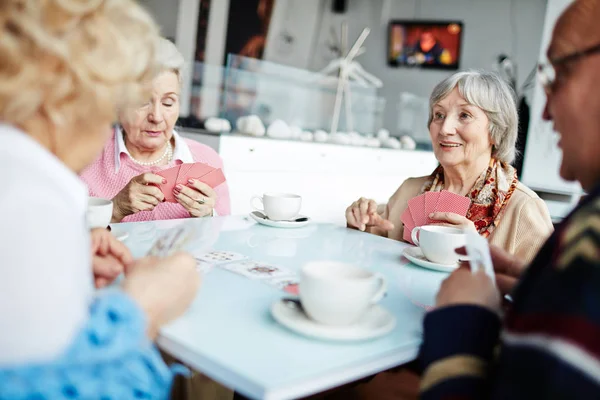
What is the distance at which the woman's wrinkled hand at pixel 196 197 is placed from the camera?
1598 mm

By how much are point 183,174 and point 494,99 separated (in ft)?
3.49

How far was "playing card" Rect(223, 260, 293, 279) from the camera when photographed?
1039mm

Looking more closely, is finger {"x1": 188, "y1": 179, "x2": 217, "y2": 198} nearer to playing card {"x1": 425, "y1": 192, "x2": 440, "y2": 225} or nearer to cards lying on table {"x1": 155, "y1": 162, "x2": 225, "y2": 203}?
cards lying on table {"x1": 155, "y1": 162, "x2": 225, "y2": 203}

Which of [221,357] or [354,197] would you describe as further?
[354,197]

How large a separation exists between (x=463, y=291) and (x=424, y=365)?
0.14 meters

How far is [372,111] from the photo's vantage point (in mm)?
5266

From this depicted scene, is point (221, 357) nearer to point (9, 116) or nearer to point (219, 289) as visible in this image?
point (219, 289)

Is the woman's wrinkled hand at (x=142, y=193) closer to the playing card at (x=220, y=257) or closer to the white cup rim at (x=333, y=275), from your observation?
the playing card at (x=220, y=257)

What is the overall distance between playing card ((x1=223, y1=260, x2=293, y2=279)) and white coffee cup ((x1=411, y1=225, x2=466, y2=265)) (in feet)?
1.19

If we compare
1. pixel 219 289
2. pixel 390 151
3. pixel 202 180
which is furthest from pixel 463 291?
pixel 390 151

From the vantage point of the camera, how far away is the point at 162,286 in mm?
745

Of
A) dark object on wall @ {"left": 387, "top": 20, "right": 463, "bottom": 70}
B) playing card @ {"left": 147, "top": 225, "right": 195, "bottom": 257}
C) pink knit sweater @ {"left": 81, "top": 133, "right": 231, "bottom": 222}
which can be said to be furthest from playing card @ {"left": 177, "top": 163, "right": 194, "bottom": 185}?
dark object on wall @ {"left": 387, "top": 20, "right": 463, "bottom": 70}

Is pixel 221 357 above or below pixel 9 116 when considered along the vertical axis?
below

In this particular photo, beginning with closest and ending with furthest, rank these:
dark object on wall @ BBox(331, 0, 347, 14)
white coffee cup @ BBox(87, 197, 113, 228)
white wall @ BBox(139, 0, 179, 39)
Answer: white coffee cup @ BBox(87, 197, 113, 228), white wall @ BBox(139, 0, 179, 39), dark object on wall @ BBox(331, 0, 347, 14)
